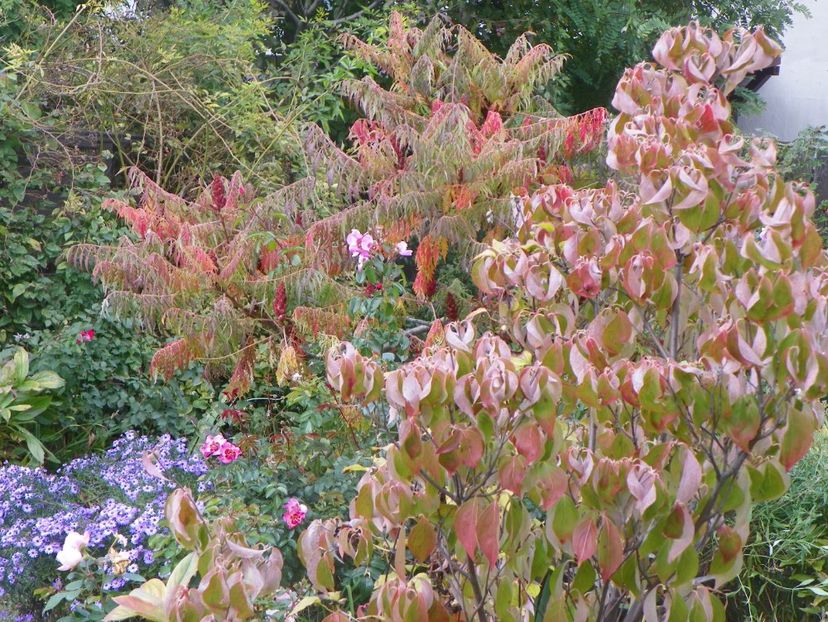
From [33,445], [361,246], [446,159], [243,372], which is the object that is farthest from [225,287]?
[33,445]

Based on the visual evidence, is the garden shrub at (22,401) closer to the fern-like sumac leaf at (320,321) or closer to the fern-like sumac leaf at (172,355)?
the fern-like sumac leaf at (172,355)

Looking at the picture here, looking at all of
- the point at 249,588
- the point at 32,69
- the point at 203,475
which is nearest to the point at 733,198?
the point at 249,588

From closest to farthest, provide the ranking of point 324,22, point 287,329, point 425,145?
1. point 287,329
2. point 425,145
3. point 324,22

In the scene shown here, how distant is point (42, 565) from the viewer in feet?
10.9

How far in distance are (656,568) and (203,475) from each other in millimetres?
2365

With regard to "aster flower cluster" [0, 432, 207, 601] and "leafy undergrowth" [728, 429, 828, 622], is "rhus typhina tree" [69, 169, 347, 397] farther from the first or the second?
"leafy undergrowth" [728, 429, 828, 622]

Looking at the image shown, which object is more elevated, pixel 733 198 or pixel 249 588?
pixel 733 198

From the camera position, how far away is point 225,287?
414cm

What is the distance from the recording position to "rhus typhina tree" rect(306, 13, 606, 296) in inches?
182

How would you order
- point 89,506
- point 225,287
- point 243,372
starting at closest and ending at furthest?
point 89,506 < point 225,287 < point 243,372

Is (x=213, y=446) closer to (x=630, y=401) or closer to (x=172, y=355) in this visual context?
(x=172, y=355)

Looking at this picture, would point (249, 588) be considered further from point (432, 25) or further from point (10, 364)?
point (432, 25)

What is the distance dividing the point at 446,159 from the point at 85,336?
2140 mm

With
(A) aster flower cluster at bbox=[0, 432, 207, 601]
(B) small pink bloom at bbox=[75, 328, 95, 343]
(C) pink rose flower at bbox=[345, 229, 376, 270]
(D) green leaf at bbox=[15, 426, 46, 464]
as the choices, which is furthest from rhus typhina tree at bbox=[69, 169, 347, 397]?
(D) green leaf at bbox=[15, 426, 46, 464]
